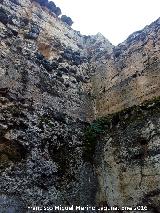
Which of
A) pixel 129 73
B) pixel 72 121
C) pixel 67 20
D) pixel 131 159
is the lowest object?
pixel 131 159

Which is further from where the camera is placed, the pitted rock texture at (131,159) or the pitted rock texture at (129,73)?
the pitted rock texture at (129,73)

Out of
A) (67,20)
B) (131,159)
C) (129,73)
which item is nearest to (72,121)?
(131,159)

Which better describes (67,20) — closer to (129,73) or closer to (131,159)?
(129,73)

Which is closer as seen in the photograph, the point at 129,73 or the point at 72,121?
the point at 72,121

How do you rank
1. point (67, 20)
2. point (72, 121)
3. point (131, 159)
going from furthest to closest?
1. point (67, 20)
2. point (72, 121)
3. point (131, 159)

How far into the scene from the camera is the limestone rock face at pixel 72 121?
203 inches

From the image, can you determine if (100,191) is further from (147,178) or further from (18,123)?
(18,123)

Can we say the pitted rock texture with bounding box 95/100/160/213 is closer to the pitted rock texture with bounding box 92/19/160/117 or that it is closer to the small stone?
the pitted rock texture with bounding box 92/19/160/117

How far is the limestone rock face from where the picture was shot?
5.15m

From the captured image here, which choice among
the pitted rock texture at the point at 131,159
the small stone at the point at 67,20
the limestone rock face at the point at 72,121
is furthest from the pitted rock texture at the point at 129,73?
the small stone at the point at 67,20

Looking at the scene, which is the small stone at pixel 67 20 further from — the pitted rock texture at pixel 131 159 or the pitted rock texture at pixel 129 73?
the pitted rock texture at pixel 131 159

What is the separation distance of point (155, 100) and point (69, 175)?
6.43 feet

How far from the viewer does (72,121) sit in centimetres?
661

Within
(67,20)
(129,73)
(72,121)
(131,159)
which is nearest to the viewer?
(131,159)
